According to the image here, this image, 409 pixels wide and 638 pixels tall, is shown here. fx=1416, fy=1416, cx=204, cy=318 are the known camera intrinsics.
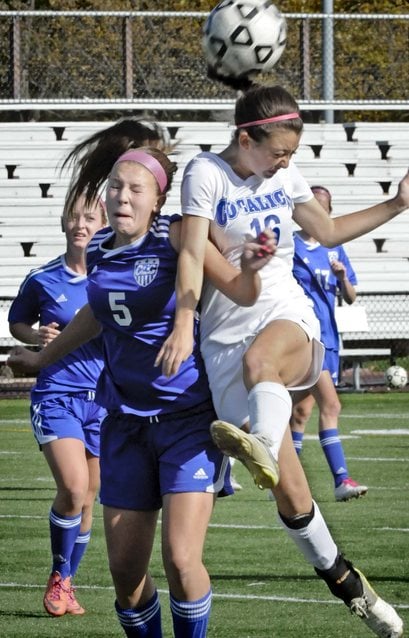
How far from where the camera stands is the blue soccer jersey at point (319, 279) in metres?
9.73

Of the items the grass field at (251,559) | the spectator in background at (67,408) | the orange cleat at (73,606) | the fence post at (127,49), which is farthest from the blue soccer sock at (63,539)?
the fence post at (127,49)

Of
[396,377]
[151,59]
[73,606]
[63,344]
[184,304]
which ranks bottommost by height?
[396,377]

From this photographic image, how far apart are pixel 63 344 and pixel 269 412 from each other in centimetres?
76

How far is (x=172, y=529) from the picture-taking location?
13.5 ft

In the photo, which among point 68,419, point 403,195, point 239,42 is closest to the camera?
point 403,195

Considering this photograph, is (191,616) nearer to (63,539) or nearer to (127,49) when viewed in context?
(63,539)

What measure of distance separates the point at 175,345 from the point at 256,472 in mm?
455

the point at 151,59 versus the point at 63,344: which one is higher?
the point at 63,344

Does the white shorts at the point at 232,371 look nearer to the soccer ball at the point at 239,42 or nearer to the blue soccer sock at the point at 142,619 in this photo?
the blue soccer sock at the point at 142,619

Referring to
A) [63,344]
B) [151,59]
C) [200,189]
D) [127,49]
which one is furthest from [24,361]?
[151,59]

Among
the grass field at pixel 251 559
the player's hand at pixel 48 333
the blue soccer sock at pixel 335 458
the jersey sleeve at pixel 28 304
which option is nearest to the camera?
the player's hand at pixel 48 333

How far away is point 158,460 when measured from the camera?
4.30 meters

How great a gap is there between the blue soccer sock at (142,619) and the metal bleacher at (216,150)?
1325cm

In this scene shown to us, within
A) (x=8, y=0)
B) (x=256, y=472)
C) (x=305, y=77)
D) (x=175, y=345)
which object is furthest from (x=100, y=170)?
(x=8, y=0)
